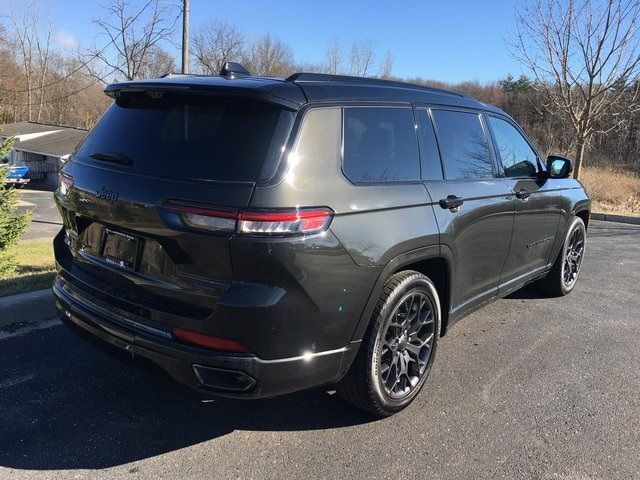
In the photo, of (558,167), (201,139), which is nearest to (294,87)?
(201,139)

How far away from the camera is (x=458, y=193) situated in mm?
3443

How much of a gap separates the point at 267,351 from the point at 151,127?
132cm

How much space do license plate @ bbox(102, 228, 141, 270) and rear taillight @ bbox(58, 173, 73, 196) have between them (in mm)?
471

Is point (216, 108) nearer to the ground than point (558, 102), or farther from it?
nearer to the ground

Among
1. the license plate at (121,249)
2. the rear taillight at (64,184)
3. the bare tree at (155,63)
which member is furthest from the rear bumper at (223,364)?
the bare tree at (155,63)

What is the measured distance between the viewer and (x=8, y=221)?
25.1 feet

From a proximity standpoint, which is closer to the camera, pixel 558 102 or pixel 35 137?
pixel 558 102

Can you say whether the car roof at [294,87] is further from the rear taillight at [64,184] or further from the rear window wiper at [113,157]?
the rear taillight at [64,184]

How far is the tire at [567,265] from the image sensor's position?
5391mm

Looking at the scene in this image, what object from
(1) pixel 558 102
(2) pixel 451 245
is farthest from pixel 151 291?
(1) pixel 558 102

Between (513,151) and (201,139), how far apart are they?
2.91 m

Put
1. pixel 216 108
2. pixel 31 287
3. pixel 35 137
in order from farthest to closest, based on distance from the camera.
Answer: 1. pixel 35 137
2. pixel 31 287
3. pixel 216 108

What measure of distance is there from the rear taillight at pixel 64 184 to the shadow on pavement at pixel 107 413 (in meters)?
1.09

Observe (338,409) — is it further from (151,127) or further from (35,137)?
(35,137)
